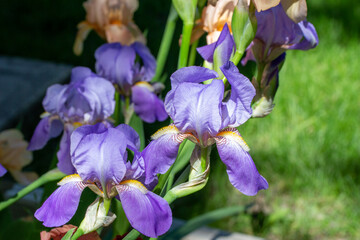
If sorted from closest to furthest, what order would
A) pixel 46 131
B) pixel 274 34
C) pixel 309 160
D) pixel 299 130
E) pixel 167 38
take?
pixel 274 34 < pixel 46 131 < pixel 167 38 < pixel 309 160 < pixel 299 130

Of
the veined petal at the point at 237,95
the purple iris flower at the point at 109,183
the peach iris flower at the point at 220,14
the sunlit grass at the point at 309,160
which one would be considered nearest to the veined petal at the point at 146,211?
the purple iris flower at the point at 109,183

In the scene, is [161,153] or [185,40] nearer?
[161,153]

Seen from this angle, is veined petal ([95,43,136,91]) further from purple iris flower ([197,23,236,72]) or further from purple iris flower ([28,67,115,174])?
purple iris flower ([197,23,236,72])

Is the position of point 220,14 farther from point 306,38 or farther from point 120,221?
point 120,221

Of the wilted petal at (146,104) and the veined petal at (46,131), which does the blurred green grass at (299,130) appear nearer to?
the wilted petal at (146,104)

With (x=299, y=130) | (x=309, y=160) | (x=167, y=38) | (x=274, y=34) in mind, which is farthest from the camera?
(x=299, y=130)

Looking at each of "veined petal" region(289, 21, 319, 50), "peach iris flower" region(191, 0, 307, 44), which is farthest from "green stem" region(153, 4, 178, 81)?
"veined petal" region(289, 21, 319, 50)

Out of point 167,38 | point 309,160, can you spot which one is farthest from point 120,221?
point 309,160
